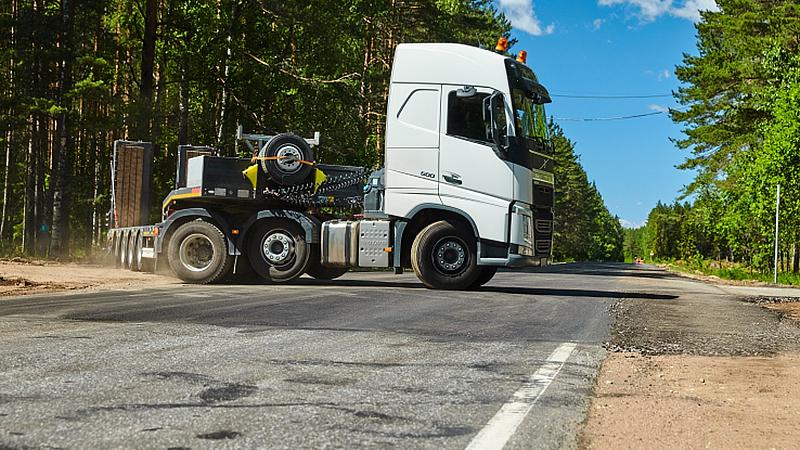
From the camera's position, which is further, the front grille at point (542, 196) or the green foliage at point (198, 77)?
the green foliage at point (198, 77)

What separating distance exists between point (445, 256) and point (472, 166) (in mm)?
1684

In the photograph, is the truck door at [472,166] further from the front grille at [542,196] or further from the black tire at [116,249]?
the black tire at [116,249]

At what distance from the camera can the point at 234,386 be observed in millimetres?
5020

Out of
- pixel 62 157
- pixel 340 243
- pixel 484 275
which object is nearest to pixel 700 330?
pixel 484 275

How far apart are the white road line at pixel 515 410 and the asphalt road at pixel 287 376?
0.01 meters

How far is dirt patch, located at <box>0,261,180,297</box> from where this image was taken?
526 inches

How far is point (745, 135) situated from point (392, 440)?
39.5m

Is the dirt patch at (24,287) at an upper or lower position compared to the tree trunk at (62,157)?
lower

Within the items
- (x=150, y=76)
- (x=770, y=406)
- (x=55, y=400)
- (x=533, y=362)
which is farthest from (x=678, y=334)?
(x=150, y=76)

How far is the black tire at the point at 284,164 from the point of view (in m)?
15.1

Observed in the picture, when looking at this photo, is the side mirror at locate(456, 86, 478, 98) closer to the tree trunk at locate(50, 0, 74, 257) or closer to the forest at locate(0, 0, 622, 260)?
the forest at locate(0, 0, 622, 260)

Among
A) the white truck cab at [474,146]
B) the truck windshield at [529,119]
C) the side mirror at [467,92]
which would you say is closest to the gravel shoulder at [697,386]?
the white truck cab at [474,146]

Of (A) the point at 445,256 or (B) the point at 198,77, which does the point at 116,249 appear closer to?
(A) the point at 445,256

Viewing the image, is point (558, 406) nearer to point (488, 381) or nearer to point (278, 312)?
point (488, 381)
